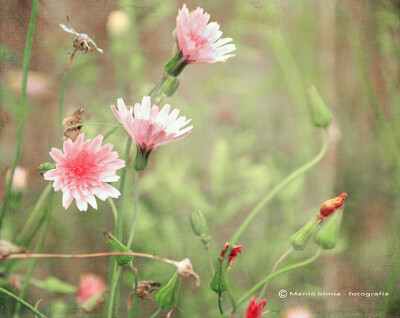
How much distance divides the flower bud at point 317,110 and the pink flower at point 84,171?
0.26 metres

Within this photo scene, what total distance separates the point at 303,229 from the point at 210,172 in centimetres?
14

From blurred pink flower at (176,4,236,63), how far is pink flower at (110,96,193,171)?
0.07 m

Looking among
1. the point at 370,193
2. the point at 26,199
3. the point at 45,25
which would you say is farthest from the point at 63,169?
the point at 370,193

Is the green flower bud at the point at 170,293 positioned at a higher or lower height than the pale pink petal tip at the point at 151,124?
lower

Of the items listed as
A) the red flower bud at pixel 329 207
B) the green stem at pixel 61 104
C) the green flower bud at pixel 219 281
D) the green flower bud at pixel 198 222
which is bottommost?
the green flower bud at pixel 219 281

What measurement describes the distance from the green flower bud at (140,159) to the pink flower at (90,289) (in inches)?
6.0

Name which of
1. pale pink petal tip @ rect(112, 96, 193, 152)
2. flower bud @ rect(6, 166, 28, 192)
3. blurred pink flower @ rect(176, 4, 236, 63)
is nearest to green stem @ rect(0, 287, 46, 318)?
flower bud @ rect(6, 166, 28, 192)

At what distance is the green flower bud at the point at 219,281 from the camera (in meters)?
Result: 0.48

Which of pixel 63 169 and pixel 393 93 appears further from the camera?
pixel 393 93

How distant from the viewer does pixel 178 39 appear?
0.46m

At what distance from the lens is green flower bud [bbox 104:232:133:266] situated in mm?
452

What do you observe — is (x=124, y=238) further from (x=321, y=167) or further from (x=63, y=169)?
(x=321, y=167)

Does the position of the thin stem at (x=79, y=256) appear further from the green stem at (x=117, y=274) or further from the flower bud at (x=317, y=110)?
the flower bud at (x=317, y=110)

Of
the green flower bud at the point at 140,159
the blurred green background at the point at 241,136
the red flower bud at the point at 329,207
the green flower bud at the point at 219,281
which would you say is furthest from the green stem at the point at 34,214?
the red flower bud at the point at 329,207
